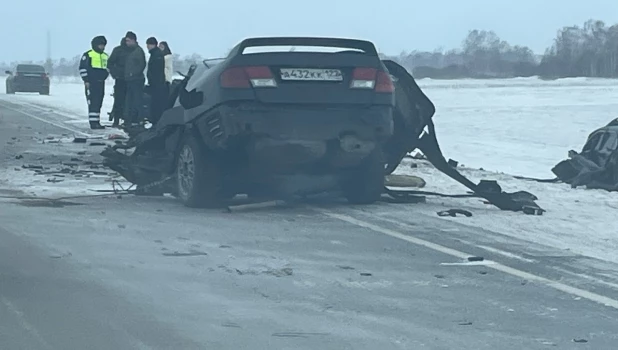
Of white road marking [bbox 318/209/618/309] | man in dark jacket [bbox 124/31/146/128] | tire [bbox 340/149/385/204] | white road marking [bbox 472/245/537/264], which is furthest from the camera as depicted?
man in dark jacket [bbox 124/31/146/128]

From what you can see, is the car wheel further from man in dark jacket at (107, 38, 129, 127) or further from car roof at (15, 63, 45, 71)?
car roof at (15, 63, 45, 71)

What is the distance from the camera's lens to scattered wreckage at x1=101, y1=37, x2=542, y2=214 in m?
11.1

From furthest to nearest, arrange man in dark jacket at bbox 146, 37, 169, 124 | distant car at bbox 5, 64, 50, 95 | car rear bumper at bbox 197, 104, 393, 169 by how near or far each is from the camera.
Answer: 1. distant car at bbox 5, 64, 50, 95
2. man in dark jacket at bbox 146, 37, 169, 124
3. car rear bumper at bbox 197, 104, 393, 169

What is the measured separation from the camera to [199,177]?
37.4 feet

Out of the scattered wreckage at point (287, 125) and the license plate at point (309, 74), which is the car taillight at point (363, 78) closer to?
the scattered wreckage at point (287, 125)

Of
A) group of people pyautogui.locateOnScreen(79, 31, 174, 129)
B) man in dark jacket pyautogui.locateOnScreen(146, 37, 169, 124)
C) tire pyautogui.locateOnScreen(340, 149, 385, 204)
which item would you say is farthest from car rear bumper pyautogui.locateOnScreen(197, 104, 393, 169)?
group of people pyautogui.locateOnScreen(79, 31, 174, 129)

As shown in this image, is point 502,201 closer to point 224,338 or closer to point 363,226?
point 363,226

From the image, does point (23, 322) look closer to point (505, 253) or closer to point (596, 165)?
point (505, 253)

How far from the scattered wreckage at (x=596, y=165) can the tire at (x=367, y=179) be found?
326 cm

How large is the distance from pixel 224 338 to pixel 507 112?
30.6 metres

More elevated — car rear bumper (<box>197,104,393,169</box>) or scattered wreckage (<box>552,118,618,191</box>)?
car rear bumper (<box>197,104,393,169</box>)

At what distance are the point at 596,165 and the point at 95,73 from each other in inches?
484

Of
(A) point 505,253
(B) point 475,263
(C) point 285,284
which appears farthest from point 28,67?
(C) point 285,284

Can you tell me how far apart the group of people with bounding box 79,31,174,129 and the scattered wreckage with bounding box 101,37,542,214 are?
25.3ft
